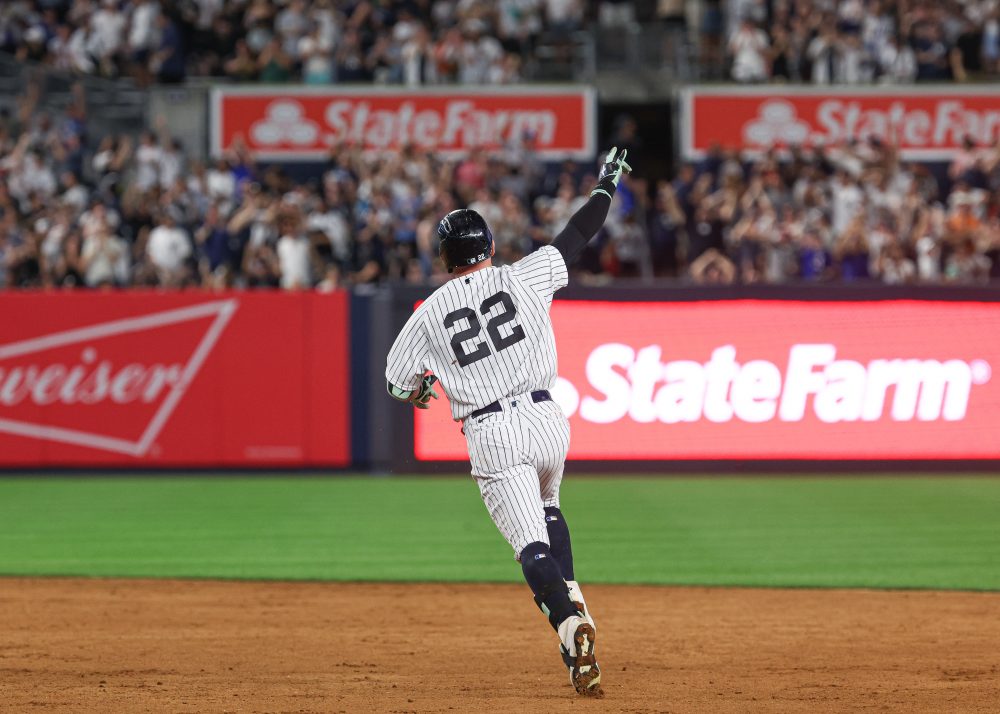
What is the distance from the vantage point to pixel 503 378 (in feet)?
21.8

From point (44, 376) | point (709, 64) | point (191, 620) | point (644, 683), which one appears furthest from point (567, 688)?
point (709, 64)

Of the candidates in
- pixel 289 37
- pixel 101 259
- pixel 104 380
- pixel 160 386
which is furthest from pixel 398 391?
pixel 289 37

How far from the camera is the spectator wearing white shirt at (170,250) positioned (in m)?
18.5

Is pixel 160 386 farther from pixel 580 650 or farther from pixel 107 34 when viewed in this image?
pixel 580 650

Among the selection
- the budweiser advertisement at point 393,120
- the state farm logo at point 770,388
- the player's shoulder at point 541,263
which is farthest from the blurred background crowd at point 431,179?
the player's shoulder at point 541,263

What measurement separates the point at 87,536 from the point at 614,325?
245 inches

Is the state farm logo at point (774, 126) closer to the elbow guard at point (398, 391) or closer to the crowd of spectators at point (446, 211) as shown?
the crowd of spectators at point (446, 211)

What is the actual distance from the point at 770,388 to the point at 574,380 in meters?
2.12

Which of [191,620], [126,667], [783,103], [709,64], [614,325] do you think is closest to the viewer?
[126,667]

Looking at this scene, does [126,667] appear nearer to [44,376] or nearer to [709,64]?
[44,376]

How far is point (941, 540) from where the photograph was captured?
39.2ft

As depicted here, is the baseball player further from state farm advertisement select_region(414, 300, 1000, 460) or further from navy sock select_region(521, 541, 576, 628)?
state farm advertisement select_region(414, 300, 1000, 460)

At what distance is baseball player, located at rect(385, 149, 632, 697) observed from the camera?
6.60 meters

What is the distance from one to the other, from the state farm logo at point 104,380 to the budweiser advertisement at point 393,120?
732cm
